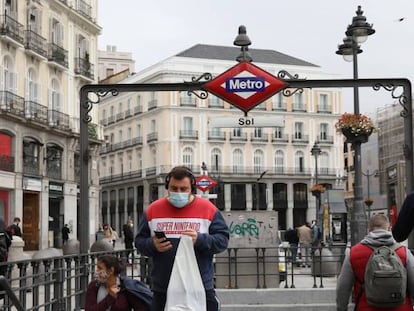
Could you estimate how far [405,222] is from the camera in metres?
6.34

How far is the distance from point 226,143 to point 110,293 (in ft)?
263

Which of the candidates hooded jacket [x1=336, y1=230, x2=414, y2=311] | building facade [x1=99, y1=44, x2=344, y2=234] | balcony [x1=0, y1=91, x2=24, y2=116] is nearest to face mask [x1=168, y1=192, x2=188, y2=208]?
hooded jacket [x1=336, y1=230, x2=414, y2=311]

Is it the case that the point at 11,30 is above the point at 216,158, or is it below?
above

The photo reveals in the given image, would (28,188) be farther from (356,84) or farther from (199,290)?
(199,290)

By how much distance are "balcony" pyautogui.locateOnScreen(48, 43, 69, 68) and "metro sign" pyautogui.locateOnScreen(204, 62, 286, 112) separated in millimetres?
31800

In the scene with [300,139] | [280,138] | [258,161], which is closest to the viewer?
[258,161]

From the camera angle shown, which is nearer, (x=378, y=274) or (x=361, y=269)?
(x=378, y=274)

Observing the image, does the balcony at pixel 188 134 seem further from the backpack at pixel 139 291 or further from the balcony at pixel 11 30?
the backpack at pixel 139 291

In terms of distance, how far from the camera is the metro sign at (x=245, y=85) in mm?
11609

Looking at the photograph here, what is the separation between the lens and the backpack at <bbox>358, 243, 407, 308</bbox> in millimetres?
5594

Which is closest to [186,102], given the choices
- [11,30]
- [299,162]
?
[299,162]

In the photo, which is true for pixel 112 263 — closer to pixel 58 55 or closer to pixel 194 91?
pixel 194 91

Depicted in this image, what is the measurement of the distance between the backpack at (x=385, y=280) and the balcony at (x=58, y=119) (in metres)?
36.7

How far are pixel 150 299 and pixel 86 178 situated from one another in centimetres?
570
